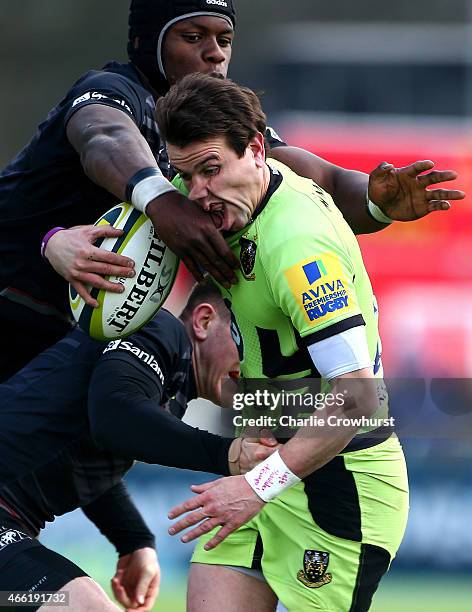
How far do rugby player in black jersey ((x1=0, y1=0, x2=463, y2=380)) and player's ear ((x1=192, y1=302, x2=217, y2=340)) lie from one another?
49cm

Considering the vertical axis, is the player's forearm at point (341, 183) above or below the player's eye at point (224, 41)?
below

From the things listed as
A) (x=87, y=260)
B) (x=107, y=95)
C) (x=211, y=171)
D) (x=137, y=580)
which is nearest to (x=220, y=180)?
Answer: (x=211, y=171)

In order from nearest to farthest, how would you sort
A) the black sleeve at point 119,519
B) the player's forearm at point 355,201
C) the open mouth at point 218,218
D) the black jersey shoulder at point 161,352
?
the open mouth at point 218,218, the black jersey shoulder at point 161,352, the player's forearm at point 355,201, the black sleeve at point 119,519

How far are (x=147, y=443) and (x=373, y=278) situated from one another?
9.26m

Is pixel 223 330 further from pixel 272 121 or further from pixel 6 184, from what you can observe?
pixel 272 121

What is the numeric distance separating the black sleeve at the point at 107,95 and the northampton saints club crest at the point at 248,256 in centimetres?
79

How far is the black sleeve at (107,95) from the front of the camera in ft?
13.5

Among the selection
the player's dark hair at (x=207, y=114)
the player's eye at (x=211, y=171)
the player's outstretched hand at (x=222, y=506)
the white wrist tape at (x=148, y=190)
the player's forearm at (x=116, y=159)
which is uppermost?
the player's dark hair at (x=207, y=114)

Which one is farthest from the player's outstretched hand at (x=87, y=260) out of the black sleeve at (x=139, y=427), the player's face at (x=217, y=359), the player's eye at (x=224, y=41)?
the player's eye at (x=224, y=41)

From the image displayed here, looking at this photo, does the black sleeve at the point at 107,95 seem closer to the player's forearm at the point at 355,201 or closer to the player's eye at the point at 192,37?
the player's eye at the point at 192,37

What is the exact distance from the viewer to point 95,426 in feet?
12.7

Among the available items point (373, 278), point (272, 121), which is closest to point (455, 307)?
point (373, 278)

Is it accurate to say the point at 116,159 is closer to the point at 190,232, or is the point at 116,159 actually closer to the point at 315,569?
the point at 190,232

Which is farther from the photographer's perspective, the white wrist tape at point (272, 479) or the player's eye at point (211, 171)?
the player's eye at point (211, 171)
